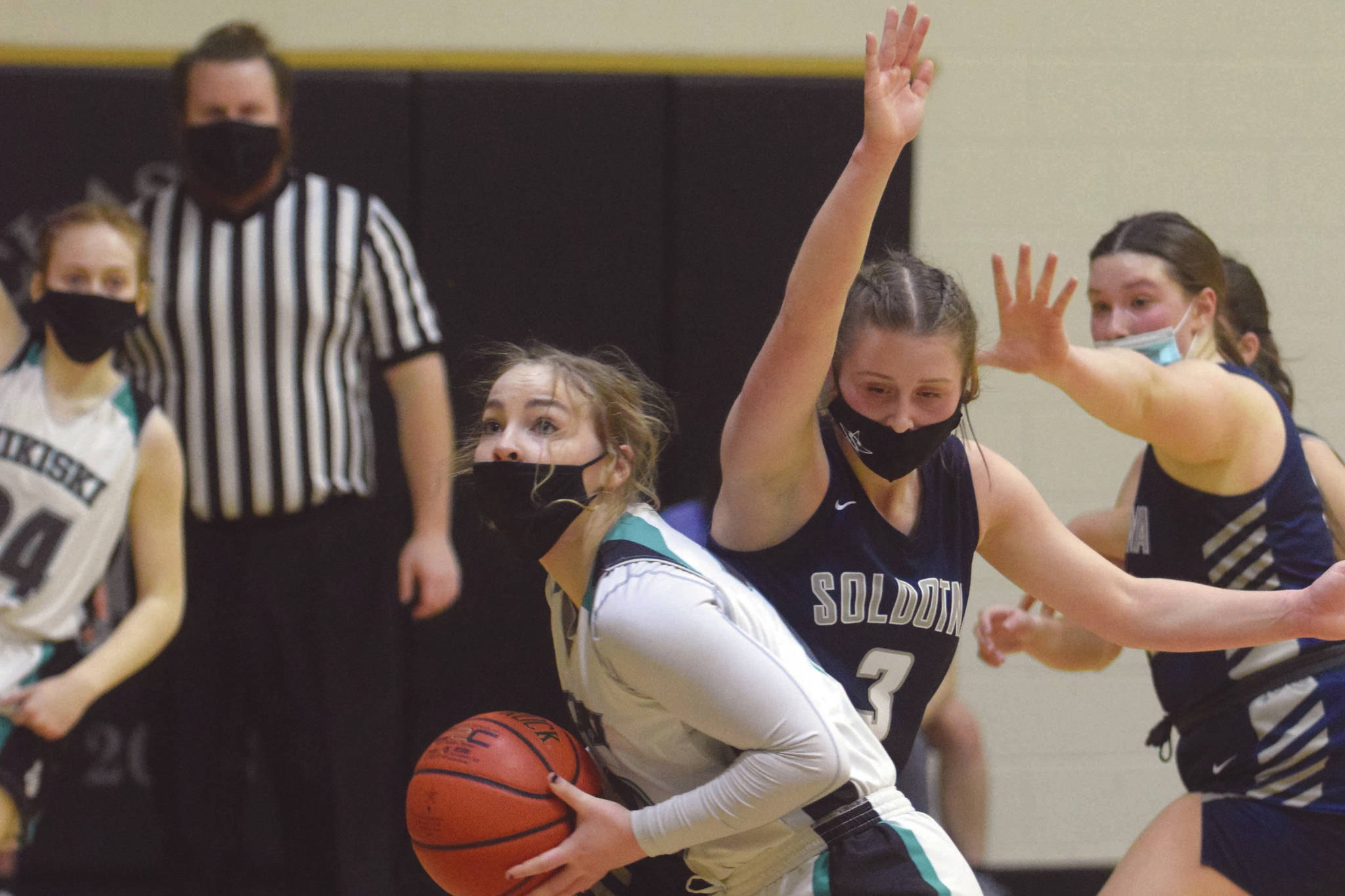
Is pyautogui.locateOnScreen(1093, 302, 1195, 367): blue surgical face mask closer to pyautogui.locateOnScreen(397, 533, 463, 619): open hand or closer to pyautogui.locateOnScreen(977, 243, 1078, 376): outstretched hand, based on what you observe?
pyautogui.locateOnScreen(977, 243, 1078, 376): outstretched hand

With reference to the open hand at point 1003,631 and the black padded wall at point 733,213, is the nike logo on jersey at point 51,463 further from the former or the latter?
the open hand at point 1003,631

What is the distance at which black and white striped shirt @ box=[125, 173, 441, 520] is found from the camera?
134 inches

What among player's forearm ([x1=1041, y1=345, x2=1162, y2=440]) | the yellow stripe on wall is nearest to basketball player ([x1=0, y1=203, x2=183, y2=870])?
the yellow stripe on wall

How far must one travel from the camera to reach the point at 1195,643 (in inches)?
76.9

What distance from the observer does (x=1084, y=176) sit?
3.98 meters

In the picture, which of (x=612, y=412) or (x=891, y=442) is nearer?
(x=891, y=442)

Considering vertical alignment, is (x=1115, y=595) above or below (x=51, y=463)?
above

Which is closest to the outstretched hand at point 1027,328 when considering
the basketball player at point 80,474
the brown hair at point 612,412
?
the brown hair at point 612,412

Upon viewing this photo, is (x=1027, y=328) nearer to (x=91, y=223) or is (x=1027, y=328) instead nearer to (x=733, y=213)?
(x=733, y=213)

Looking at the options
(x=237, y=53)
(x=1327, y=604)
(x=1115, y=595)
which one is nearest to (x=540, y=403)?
(x=1115, y=595)

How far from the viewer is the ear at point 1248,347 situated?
2623 millimetres

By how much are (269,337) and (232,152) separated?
482 millimetres

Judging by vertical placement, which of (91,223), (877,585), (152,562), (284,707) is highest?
(91,223)

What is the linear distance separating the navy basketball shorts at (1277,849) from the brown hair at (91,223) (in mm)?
2656
